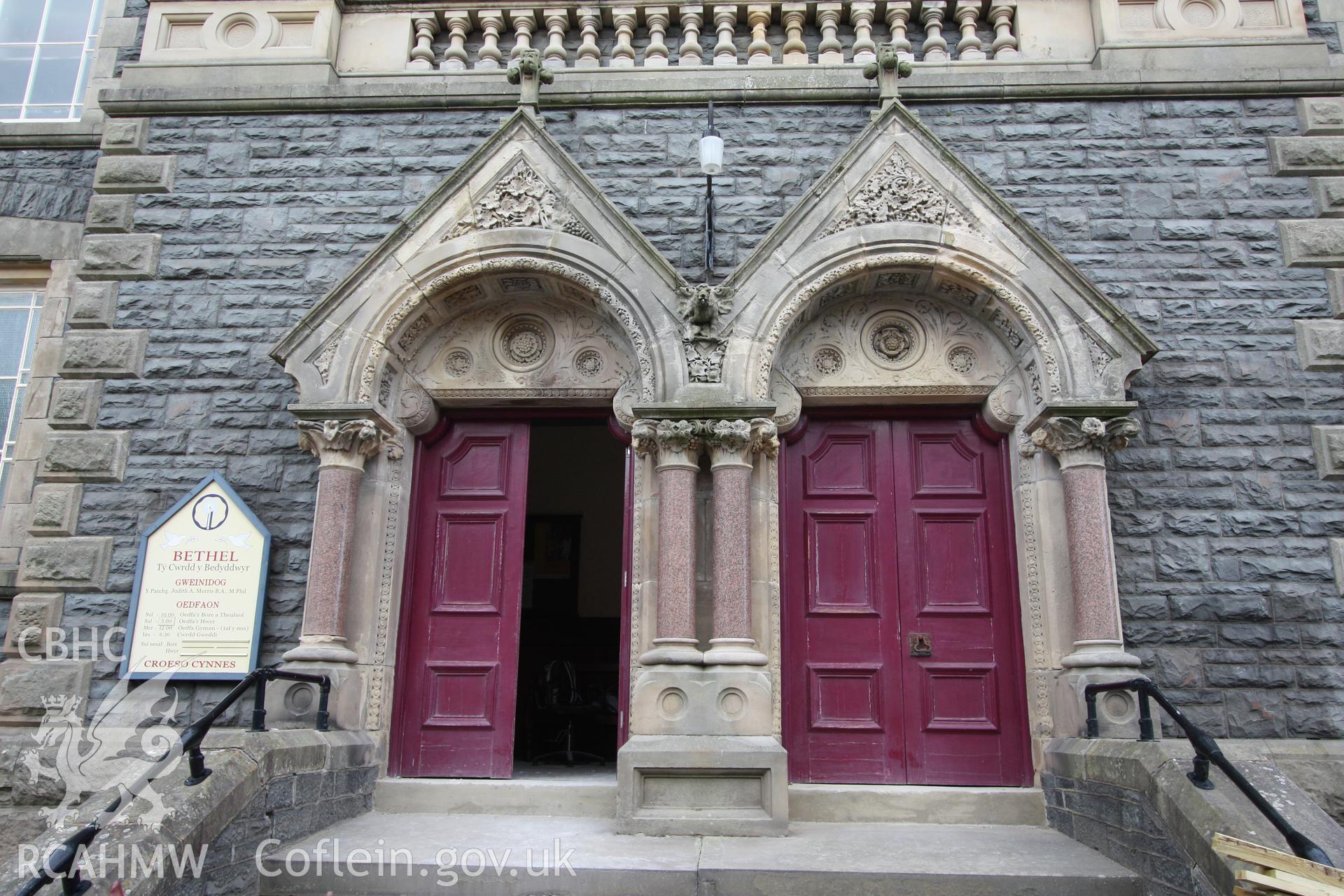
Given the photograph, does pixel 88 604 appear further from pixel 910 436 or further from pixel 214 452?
pixel 910 436

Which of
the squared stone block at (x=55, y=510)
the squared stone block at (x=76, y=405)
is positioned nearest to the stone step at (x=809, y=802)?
the squared stone block at (x=55, y=510)

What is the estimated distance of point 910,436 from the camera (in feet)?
26.0

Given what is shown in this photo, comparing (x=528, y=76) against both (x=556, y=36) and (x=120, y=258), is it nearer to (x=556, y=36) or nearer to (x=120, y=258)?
(x=556, y=36)

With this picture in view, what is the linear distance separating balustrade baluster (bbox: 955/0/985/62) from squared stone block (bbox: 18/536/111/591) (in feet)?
26.1

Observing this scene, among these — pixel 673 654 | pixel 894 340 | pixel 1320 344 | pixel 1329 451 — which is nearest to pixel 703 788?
pixel 673 654

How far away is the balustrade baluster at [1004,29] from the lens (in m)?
8.48

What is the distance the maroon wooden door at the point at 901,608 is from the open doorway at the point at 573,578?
13.2ft

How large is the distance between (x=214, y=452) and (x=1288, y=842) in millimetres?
7271

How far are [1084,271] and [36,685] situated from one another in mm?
8444

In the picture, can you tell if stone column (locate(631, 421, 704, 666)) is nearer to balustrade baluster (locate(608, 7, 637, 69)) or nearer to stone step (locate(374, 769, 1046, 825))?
stone step (locate(374, 769, 1046, 825))

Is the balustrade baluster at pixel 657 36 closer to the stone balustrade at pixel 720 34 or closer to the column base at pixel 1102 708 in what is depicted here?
the stone balustrade at pixel 720 34

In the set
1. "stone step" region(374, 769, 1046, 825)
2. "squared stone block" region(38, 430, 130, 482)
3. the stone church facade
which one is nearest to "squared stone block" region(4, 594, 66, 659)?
the stone church facade

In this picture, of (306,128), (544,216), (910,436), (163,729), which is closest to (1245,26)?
(910,436)

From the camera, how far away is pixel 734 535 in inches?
270
